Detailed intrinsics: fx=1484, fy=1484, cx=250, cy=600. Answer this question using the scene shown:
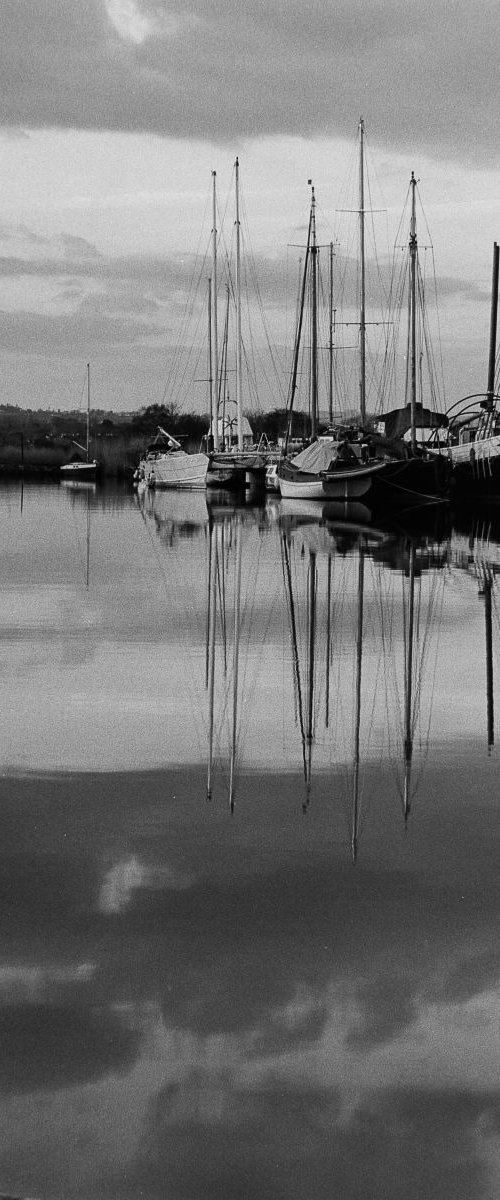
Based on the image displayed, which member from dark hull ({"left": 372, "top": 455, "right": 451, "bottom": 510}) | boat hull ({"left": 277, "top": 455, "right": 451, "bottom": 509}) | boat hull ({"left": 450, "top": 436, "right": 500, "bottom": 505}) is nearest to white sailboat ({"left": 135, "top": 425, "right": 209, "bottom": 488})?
boat hull ({"left": 450, "top": 436, "right": 500, "bottom": 505})

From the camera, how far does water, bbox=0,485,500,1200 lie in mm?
4285

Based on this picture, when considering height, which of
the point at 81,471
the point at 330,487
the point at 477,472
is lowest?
the point at 81,471

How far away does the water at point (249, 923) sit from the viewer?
14.1ft

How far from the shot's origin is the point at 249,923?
6047mm

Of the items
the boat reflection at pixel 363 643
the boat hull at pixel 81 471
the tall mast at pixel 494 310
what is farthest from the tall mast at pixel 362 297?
the boat hull at pixel 81 471

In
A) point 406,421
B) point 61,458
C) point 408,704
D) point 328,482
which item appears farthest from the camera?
point 61,458

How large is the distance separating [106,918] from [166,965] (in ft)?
2.08

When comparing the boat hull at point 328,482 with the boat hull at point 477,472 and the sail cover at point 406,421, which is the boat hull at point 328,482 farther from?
the sail cover at point 406,421

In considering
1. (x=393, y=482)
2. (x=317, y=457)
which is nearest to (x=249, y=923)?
(x=393, y=482)

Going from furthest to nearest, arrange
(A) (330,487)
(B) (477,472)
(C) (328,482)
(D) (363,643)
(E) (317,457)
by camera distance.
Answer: (E) (317,457)
(A) (330,487)
(C) (328,482)
(B) (477,472)
(D) (363,643)

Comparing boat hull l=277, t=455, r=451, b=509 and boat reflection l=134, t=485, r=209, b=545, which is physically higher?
boat hull l=277, t=455, r=451, b=509

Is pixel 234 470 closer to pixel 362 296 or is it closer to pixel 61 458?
pixel 362 296

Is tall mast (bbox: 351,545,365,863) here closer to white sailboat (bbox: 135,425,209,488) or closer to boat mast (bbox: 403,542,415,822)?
boat mast (bbox: 403,542,415,822)

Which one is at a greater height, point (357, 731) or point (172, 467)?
point (172, 467)
